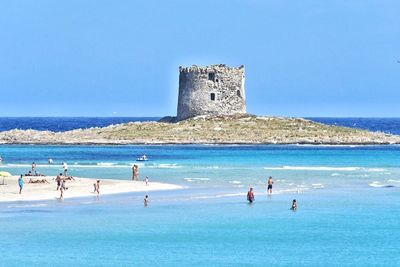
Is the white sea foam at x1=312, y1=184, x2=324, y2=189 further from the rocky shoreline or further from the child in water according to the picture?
the rocky shoreline

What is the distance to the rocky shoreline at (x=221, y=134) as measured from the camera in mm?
98938

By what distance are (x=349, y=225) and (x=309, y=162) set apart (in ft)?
118

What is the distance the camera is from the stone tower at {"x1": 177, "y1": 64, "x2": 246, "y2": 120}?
101 m

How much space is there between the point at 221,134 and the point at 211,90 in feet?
15.4

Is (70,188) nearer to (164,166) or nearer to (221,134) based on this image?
(164,166)

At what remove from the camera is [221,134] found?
326 feet

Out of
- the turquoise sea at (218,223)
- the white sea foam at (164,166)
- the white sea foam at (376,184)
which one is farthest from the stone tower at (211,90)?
the white sea foam at (376,184)

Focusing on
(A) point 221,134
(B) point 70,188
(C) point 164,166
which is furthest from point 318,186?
(A) point 221,134

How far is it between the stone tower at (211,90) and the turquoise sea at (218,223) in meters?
34.0

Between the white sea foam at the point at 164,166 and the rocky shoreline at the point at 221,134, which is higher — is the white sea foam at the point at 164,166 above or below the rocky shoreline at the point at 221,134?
below

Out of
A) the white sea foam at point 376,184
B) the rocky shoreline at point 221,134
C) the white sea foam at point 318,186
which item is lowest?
the white sea foam at point 318,186

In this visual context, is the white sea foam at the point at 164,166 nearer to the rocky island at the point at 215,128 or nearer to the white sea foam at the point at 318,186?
the white sea foam at the point at 318,186

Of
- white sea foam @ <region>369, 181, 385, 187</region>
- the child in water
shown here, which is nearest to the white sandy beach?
the child in water

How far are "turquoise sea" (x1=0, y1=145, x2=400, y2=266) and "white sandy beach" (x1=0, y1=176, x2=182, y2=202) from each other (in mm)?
1559
